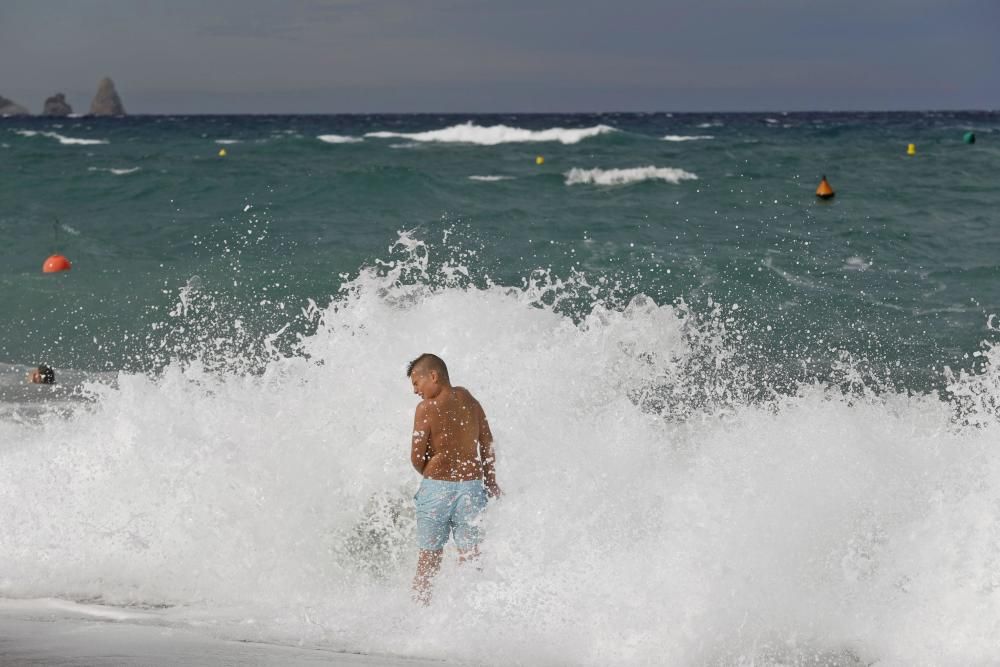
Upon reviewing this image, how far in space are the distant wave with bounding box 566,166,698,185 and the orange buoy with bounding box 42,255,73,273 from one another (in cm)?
1337

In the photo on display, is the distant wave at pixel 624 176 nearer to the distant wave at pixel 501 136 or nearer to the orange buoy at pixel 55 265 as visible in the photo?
the orange buoy at pixel 55 265

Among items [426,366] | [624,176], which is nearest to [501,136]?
[624,176]

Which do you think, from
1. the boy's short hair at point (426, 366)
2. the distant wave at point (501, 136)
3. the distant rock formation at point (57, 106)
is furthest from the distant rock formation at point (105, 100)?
the boy's short hair at point (426, 366)

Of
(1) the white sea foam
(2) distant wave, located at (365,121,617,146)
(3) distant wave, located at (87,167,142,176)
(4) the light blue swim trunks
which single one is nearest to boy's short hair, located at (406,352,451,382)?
(4) the light blue swim trunks

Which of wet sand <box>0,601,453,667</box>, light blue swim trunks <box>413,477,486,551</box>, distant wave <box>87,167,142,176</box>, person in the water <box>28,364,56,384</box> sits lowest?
wet sand <box>0,601,453,667</box>

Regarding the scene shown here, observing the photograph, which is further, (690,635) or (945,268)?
(945,268)

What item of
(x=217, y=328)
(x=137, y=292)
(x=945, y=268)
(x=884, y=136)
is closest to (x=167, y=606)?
(x=217, y=328)

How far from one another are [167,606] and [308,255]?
11507mm

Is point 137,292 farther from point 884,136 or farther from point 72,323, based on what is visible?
point 884,136

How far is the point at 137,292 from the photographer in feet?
51.1

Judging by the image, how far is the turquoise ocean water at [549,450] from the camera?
18.9 ft

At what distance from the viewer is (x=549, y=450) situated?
24.8 feet

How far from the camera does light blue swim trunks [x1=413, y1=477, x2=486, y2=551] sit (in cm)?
588

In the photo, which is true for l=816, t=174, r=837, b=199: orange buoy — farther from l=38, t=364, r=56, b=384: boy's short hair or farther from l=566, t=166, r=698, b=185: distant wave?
l=38, t=364, r=56, b=384: boy's short hair
